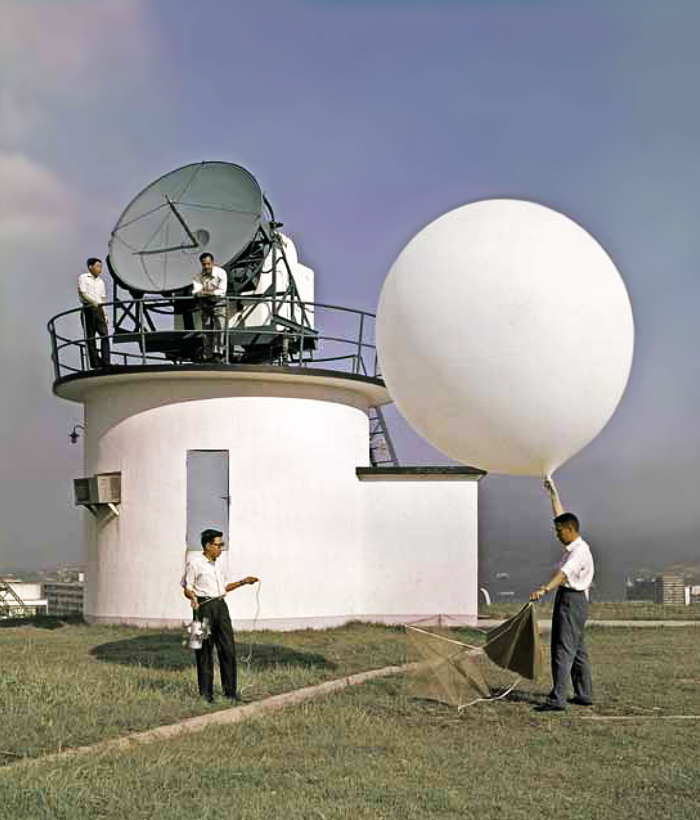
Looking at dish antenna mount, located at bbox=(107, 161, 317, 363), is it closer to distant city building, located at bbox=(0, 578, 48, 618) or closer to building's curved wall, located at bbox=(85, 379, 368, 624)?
building's curved wall, located at bbox=(85, 379, 368, 624)

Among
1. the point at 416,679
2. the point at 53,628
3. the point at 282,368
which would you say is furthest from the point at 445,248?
the point at 53,628

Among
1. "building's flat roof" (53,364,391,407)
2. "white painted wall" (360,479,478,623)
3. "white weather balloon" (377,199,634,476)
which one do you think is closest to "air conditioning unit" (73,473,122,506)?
"building's flat roof" (53,364,391,407)

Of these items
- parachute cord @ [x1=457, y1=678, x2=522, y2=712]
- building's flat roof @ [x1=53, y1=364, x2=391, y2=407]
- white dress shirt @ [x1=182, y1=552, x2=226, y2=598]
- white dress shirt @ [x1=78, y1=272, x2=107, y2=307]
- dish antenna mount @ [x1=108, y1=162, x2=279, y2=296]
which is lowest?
parachute cord @ [x1=457, y1=678, x2=522, y2=712]

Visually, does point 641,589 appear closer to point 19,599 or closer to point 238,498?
point 19,599

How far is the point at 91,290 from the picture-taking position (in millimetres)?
19000

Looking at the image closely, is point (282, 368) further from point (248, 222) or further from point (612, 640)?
point (612, 640)

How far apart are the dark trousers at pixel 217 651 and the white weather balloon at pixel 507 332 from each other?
8.79ft

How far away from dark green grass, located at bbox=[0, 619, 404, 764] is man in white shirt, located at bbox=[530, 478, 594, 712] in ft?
8.99

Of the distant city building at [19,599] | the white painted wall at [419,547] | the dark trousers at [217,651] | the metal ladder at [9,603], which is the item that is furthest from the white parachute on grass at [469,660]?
the metal ladder at [9,603]

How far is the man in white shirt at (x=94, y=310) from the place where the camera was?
1900 cm

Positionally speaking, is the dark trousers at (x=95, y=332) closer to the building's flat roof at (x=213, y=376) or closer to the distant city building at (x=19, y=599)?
the building's flat roof at (x=213, y=376)

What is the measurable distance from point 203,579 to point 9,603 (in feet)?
75.2

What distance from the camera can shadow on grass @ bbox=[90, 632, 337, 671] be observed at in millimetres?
13867

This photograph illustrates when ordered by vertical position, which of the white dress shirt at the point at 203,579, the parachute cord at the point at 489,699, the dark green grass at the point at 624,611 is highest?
the white dress shirt at the point at 203,579
